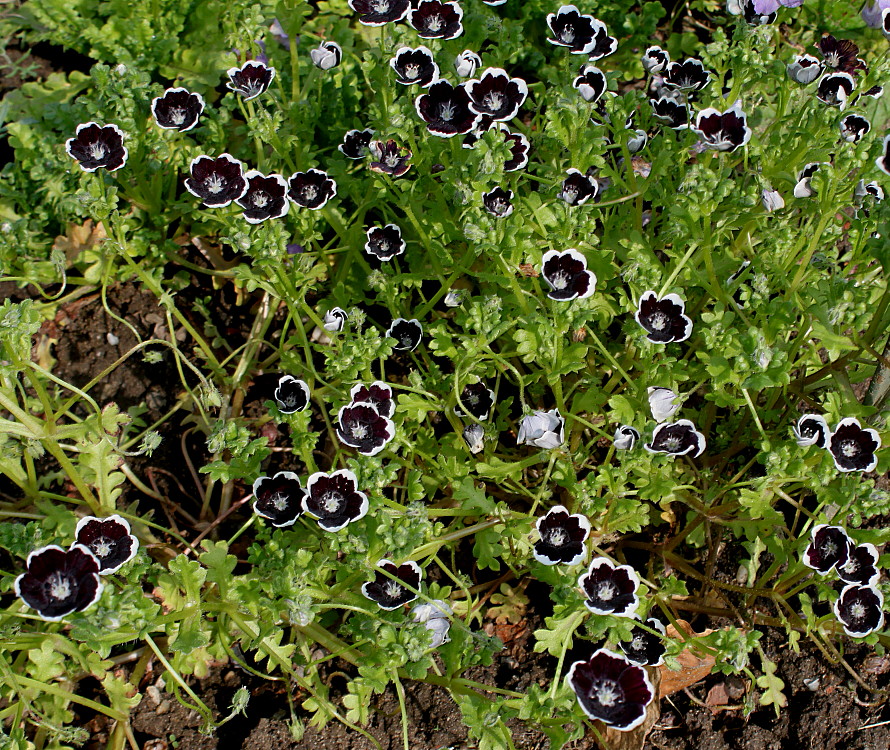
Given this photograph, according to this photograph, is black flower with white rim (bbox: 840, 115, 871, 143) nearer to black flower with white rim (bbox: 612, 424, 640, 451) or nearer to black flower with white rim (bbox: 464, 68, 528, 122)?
black flower with white rim (bbox: 464, 68, 528, 122)

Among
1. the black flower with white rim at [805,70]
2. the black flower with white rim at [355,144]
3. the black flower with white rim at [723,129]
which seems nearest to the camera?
the black flower with white rim at [723,129]

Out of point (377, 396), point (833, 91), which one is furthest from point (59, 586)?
point (833, 91)

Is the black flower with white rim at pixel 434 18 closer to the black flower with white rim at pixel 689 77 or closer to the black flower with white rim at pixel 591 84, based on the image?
the black flower with white rim at pixel 591 84

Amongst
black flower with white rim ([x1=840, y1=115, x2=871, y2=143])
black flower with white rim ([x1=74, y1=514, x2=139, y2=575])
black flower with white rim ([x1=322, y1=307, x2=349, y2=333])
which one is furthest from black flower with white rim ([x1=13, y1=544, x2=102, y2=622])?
black flower with white rim ([x1=840, y1=115, x2=871, y2=143])

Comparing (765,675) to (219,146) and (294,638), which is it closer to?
(294,638)

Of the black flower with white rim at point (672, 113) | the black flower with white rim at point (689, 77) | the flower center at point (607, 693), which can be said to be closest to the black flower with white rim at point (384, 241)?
the black flower with white rim at point (672, 113)
